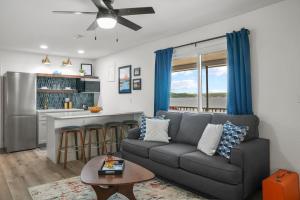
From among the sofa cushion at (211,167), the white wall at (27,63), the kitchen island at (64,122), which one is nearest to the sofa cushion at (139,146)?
the sofa cushion at (211,167)

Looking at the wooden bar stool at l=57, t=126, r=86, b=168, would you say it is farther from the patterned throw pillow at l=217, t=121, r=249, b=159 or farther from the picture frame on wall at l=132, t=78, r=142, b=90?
the patterned throw pillow at l=217, t=121, r=249, b=159

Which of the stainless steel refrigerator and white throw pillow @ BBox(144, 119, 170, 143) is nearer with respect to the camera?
white throw pillow @ BBox(144, 119, 170, 143)

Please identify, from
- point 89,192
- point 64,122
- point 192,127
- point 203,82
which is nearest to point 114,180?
point 89,192

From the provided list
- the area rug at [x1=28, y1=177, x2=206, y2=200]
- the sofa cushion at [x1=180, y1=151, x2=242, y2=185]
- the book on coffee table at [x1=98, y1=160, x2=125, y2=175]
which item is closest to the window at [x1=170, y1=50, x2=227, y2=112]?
the sofa cushion at [x1=180, y1=151, x2=242, y2=185]

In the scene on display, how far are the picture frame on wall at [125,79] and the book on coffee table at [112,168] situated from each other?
10.4ft

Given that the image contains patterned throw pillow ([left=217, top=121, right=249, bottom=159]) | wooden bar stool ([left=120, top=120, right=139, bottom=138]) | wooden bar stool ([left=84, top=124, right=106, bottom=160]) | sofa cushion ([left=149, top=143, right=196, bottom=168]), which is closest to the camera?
patterned throw pillow ([left=217, top=121, right=249, bottom=159])

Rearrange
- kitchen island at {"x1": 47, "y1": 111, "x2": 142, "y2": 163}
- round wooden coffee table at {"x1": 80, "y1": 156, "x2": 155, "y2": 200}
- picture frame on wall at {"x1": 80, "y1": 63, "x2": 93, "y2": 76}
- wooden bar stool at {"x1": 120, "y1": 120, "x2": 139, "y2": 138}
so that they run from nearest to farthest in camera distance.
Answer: round wooden coffee table at {"x1": 80, "y1": 156, "x2": 155, "y2": 200} < kitchen island at {"x1": 47, "y1": 111, "x2": 142, "y2": 163} < wooden bar stool at {"x1": 120, "y1": 120, "x2": 139, "y2": 138} < picture frame on wall at {"x1": 80, "y1": 63, "x2": 93, "y2": 76}

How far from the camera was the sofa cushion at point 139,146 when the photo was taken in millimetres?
3564

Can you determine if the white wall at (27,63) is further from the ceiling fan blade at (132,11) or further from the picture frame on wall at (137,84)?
the ceiling fan blade at (132,11)

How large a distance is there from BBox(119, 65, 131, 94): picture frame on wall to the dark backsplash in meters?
1.69

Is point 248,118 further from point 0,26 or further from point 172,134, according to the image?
point 0,26

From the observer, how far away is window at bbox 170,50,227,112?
A: 3936mm

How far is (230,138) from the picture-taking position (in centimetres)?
287

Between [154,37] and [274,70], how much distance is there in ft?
8.06
